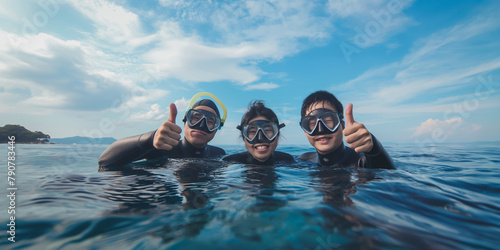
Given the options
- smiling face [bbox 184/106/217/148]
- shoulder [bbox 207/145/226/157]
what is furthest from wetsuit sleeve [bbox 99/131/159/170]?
shoulder [bbox 207/145/226/157]

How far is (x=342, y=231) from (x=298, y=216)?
12.5 inches

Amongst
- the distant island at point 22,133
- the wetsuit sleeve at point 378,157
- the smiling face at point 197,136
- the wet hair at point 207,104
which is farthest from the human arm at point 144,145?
the distant island at point 22,133

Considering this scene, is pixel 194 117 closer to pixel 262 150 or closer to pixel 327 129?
pixel 262 150

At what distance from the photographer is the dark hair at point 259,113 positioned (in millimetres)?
4527

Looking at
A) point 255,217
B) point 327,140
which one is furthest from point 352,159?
point 255,217

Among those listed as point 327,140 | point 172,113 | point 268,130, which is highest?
point 172,113

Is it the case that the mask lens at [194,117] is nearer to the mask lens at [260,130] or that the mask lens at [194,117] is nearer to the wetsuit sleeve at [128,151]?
the mask lens at [260,130]

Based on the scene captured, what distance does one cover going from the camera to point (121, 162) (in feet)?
10.9

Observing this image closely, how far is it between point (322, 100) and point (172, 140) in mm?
2936

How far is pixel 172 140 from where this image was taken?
2787mm

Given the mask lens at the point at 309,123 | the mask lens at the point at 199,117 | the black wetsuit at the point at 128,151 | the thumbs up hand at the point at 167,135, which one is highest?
the mask lens at the point at 199,117

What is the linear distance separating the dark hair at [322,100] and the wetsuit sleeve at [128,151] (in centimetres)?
299

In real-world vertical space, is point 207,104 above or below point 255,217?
above

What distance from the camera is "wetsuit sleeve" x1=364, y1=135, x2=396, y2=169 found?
2751 millimetres
